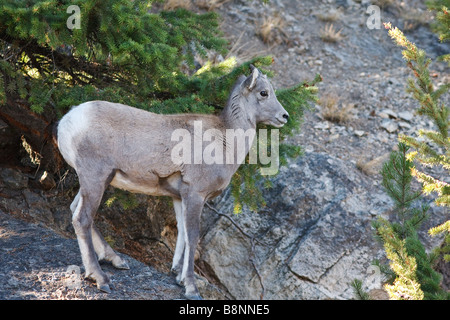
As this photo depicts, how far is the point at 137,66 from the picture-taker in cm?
814

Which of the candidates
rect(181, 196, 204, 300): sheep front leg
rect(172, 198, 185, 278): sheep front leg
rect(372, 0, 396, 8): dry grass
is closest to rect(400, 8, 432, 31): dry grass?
rect(372, 0, 396, 8): dry grass

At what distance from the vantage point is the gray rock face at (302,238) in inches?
404

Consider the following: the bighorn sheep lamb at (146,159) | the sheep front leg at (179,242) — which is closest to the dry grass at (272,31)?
the bighorn sheep lamb at (146,159)

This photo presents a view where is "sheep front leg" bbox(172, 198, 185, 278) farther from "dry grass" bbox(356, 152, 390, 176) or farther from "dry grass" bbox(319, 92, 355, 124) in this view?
"dry grass" bbox(319, 92, 355, 124)

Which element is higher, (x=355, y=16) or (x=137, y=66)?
(x=137, y=66)

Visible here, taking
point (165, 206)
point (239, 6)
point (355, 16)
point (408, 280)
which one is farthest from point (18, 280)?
point (355, 16)

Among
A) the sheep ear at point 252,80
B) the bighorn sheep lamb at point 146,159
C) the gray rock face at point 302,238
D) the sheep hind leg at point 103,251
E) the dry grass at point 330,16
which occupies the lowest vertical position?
the gray rock face at point 302,238

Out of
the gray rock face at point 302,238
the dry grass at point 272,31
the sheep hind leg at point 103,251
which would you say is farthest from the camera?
→ the dry grass at point 272,31

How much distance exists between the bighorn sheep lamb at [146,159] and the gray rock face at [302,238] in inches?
158

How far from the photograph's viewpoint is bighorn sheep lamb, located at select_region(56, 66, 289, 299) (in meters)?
6.01

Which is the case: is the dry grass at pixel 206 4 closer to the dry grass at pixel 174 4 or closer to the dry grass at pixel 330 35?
the dry grass at pixel 174 4

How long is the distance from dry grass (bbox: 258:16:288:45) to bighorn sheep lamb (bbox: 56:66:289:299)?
9.25 meters

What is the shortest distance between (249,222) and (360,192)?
2.33 metres

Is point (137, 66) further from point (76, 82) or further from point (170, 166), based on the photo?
point (170, 166)
